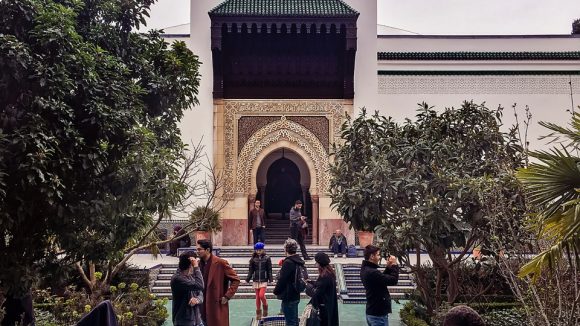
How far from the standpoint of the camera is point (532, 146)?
49.0ft

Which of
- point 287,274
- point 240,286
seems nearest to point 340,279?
point 240,286

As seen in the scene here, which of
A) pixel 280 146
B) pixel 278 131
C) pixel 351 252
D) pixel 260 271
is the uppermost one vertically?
pixel 278 131

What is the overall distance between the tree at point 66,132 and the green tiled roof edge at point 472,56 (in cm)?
1086

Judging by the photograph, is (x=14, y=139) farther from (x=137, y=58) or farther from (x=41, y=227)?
(x=137, y=58)

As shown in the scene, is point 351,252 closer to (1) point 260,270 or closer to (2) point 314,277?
(2) point 314,277

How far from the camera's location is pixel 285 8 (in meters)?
14.6

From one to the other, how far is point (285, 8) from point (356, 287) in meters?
7.38

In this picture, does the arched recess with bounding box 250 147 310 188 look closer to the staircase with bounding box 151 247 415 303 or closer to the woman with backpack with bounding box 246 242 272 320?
the staircase with bounding box 151 247 415 303

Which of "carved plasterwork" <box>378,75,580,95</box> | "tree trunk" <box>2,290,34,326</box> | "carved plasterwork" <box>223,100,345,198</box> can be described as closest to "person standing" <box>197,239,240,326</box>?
"tree trunk" <box>2,290,34,326</box>

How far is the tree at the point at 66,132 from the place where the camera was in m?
3.96

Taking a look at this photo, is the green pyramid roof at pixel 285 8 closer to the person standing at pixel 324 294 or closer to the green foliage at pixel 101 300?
the green foliage at pixel 101 300

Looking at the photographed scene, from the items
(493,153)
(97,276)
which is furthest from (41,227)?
(493,153)

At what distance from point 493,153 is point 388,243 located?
1.72 meters

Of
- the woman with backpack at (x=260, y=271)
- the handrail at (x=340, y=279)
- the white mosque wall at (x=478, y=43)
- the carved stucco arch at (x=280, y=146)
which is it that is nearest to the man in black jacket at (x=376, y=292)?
the woman with backpack at (x=260, y=271)
